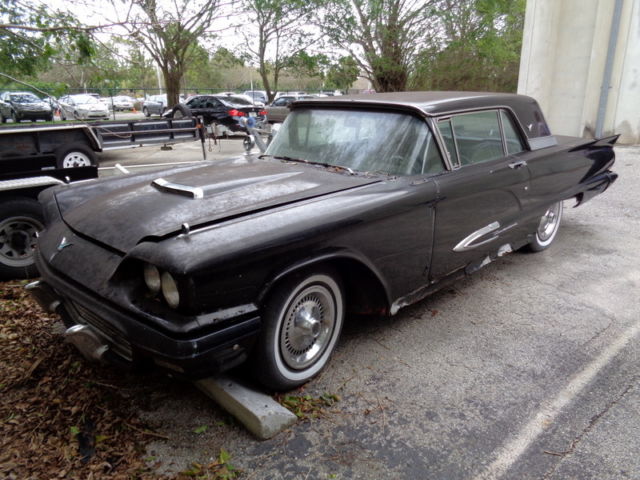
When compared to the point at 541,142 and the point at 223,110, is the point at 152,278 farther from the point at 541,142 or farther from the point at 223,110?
the point at 223,110

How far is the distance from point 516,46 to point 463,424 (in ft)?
55.2

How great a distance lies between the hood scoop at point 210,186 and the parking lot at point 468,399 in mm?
1168

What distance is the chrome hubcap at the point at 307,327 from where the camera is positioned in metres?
2.68

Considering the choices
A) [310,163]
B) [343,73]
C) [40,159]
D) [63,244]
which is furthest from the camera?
[343,73]

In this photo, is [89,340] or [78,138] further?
[78,138]

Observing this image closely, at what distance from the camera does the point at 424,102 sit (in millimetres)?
3512

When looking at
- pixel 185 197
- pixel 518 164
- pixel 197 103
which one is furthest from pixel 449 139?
pixel 197 103

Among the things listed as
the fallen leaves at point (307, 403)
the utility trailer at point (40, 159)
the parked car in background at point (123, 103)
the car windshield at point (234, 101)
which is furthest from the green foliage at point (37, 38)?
the parked car in background at point (123, 103)

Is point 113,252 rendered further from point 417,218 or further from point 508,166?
point 508,166

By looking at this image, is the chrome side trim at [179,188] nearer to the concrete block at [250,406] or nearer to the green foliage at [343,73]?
the concrete block at [250,406]

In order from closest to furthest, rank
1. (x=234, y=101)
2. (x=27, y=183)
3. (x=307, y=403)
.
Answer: (x=307, y=403), (x=27, y=183), (x=234, y=101)

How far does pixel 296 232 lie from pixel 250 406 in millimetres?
936

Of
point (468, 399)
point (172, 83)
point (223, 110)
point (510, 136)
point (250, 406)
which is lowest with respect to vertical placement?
point (468, 399)

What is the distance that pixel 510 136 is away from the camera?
4.17m
